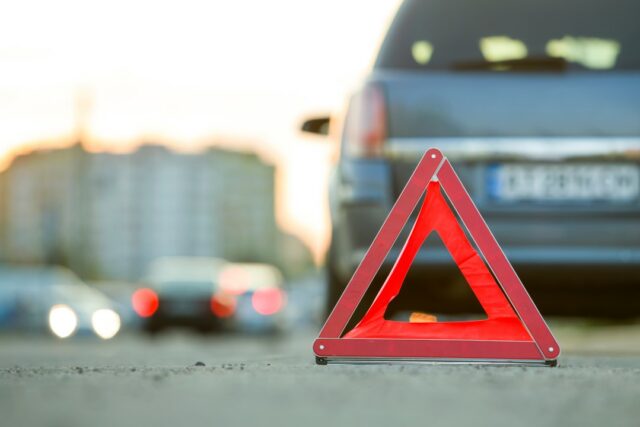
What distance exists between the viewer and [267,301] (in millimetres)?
27109

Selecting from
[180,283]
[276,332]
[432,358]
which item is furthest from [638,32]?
[276,332]

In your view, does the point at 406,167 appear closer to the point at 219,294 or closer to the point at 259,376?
the point at 259,376

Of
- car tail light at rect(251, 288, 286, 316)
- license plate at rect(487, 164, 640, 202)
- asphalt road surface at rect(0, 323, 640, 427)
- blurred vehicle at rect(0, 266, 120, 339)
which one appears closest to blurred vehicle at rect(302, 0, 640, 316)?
license plate at rect(487, 164, 640, 202)

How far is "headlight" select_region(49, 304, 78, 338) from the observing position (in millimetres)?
30938

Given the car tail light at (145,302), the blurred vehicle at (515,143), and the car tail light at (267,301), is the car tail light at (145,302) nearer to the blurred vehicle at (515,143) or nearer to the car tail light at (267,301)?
the car tail light at (267,301)

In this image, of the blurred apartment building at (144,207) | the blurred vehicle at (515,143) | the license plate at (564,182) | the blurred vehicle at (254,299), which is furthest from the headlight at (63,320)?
the blurred apartment building at (144,207)

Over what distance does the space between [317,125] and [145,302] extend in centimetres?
1620

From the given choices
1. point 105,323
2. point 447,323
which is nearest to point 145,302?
point 105,323

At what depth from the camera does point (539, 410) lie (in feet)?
12.6

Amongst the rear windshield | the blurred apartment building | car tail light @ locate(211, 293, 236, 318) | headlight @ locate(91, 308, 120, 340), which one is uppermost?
the rear windshield

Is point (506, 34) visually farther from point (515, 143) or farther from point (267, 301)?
point (267, 301)

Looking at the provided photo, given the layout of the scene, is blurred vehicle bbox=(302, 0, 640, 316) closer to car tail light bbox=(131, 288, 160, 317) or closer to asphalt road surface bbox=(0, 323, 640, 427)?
asphalt road surface bbox=(0, 323, 640, 427)

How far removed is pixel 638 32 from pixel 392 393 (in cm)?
269

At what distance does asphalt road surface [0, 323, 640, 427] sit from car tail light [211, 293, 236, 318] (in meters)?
18.1
